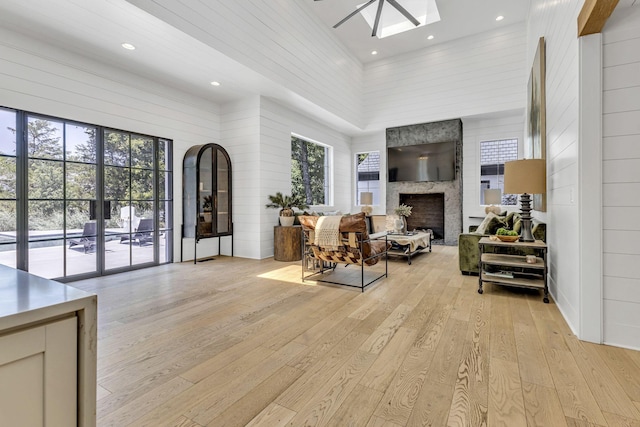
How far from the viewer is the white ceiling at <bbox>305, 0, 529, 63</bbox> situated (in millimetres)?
5820

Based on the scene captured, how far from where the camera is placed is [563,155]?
108 inches

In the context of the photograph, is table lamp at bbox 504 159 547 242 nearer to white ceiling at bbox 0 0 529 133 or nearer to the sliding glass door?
white ceiling at bbox 0 0 529 133

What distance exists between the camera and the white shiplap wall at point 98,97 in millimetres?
3568

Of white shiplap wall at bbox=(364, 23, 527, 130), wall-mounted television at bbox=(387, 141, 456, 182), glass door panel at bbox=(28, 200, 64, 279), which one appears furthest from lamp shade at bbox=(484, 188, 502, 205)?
glass door panel at bbox=(28, 200, 64, 279)

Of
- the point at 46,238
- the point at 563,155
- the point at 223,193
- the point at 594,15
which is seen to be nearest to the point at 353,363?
the point at 563,155

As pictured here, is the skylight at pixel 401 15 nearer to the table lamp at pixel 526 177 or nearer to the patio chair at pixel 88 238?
the table lamp at pixel 526 177

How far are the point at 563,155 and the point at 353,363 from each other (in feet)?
8.55

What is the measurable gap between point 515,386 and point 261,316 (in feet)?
6.51

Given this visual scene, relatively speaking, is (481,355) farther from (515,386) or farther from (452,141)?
(452,141)

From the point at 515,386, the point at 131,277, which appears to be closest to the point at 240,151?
the point at 131,277

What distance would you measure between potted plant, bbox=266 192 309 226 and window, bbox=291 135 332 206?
0.71 m

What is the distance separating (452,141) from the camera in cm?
733

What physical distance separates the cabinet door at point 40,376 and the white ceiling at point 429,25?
6.59 metres

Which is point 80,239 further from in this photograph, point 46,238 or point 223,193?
point 223,193
